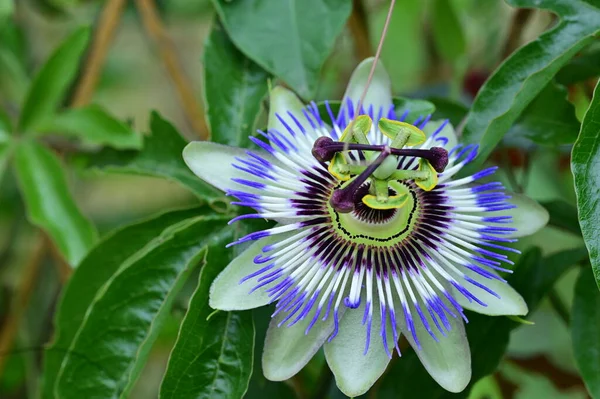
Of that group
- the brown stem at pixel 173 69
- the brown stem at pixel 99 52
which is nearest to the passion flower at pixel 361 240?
the brown stem at pixel 173 69

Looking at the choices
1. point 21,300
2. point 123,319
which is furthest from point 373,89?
point 21,300

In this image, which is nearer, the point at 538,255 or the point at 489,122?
the point at 489,122

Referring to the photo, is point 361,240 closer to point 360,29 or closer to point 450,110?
point 450,110

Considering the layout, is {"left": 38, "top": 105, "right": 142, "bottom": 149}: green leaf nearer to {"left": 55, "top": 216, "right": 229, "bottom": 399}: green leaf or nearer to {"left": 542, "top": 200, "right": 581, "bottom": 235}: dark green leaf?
{"left": 55, "top": 216, "right": 229, "bottom": 399}: green leaf

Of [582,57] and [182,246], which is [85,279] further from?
[582,57]

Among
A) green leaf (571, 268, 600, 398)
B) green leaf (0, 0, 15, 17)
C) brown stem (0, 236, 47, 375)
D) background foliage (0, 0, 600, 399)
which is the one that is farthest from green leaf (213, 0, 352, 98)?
brown stem (0, 236, 47, 375)

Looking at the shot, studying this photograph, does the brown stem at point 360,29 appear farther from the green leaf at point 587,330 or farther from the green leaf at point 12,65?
the green leaf at point 12,65

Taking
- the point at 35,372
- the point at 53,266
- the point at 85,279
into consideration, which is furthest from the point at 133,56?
the point at 85,279
